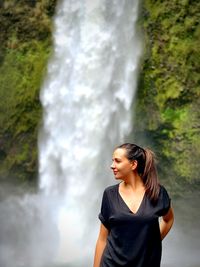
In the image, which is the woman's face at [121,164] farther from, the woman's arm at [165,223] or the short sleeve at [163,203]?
the woman's arm at [165,223]

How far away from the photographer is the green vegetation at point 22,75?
1022 cm

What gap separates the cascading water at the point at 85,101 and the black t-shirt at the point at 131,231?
24.5 ft

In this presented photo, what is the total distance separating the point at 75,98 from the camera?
991cm

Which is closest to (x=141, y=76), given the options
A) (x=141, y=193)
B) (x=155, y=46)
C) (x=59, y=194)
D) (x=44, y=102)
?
(x=155, y=46)

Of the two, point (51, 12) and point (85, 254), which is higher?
point (51, 12)

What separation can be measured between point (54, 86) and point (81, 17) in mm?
1575

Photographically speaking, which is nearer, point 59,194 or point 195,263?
point 195,263

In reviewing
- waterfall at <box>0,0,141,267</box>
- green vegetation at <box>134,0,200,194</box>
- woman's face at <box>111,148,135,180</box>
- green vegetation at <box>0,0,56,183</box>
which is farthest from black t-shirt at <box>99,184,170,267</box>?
green vegetation at <box>0,0,56,183</box>

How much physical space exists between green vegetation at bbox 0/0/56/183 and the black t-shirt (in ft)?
27.1

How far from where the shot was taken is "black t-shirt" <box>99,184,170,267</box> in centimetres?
218

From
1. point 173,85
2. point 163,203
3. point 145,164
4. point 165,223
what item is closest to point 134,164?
point 145,164

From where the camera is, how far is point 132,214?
2.17m

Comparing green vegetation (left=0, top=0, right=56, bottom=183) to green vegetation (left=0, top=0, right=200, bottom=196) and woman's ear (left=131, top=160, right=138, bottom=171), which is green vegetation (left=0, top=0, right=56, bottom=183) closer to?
green vegetation (left=0, top=0, right=200, bottom=196)

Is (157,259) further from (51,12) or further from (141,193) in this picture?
(51,12)
